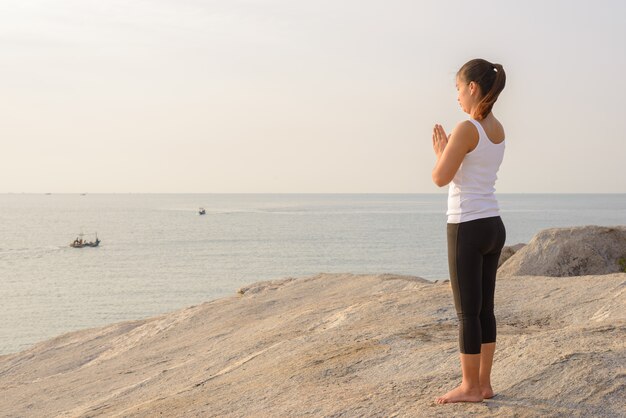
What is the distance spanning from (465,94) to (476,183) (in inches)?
26.6

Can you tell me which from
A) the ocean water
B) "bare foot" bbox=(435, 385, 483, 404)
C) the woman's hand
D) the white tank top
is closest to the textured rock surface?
"bare foot" bbox=(435, 385, 483, 404)

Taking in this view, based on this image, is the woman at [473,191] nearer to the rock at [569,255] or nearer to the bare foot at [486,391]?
the bare foot at [486,391]

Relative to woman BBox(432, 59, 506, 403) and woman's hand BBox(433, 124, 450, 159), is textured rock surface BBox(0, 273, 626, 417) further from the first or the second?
woman's hand BBox(433, 124, 450, 159)

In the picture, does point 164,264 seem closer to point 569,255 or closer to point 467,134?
point 569,255

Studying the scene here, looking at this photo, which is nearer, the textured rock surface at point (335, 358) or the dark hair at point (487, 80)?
the dark hair at point (487, 80)

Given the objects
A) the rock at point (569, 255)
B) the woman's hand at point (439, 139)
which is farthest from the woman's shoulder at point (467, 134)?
the rock at point (569, 255)

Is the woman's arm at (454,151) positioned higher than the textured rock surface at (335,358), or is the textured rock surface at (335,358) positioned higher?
the woman's arm at (454,151)

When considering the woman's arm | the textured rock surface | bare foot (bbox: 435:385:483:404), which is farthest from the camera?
the textured rock surface

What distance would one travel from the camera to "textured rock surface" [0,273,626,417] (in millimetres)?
5965

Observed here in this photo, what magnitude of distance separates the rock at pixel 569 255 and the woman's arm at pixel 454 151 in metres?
9.28

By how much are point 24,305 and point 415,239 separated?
63704mm

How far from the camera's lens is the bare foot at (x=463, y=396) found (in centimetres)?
558

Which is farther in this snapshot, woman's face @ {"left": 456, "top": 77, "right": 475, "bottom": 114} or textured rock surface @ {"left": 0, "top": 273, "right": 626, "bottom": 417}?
textured rock surface @ {"left": 0, "top": 273, "right": 626, "bottom": 417}

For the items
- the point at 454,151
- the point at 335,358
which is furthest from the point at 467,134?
the point at 335,358
